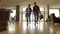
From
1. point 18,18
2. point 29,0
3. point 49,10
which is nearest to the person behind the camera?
point 29,0

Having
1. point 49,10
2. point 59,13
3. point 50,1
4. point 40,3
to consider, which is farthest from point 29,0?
point 59,13

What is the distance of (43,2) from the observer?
20.8 metres

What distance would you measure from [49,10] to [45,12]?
1599mm

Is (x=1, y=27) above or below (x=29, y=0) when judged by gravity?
below

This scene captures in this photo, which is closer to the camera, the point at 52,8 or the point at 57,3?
the point at 57,3

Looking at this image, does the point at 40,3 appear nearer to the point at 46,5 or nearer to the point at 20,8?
the point at 46,5

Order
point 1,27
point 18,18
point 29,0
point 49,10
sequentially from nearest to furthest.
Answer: point 1,27 → point 29,0 → point 18,18 → point 49,10

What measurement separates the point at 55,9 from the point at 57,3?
2.92 meters

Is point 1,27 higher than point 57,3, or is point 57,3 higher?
point 57,3

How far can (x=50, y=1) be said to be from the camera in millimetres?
20594

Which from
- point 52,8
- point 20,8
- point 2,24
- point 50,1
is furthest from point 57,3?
point 2,24

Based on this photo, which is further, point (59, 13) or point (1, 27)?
point (59, 13)

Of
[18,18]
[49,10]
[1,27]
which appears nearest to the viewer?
[1,27]

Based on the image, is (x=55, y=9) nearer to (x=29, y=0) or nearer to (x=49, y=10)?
(x=49, y=10)
